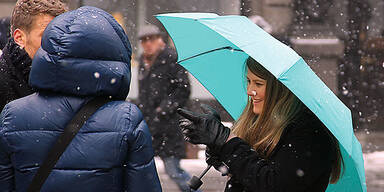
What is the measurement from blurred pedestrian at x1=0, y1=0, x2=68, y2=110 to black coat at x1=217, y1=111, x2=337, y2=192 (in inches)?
50.0

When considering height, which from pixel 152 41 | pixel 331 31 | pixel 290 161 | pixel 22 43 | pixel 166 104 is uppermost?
pixel 22 43

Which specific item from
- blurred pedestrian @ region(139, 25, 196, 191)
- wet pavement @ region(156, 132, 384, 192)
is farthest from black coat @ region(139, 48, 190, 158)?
wet pavement @ region(156, 132, 384, 192)

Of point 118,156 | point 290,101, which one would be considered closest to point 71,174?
point 118,156

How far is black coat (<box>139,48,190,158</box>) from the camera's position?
7184mm

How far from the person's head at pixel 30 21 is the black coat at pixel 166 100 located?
3.53 meters

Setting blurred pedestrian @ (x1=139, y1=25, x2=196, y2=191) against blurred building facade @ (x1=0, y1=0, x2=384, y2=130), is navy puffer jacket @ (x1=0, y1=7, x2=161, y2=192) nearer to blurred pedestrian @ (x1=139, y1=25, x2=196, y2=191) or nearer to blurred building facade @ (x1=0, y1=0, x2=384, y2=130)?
blurred pedestrian @ (x1=139, y1=25, x2=196, y2=191)

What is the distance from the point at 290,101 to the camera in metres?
3.18

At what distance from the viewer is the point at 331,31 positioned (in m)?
12.8

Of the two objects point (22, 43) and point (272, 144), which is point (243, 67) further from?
point (22, 43)

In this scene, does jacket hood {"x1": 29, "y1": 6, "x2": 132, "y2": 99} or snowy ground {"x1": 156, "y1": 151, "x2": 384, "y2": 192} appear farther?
snowy ground {"x1": 156, "y1": 151, "x2": 384, "y2": 192}

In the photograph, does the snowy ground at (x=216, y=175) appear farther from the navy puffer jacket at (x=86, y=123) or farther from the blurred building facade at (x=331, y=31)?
the navy puffer jacket at (x=86, y=123)

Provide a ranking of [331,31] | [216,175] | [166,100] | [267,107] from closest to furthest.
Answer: [267,107]
[166,100]
[216,175]
[331,31]

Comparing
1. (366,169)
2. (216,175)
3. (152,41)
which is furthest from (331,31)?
(152,41)

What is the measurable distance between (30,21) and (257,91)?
1.31 meters
